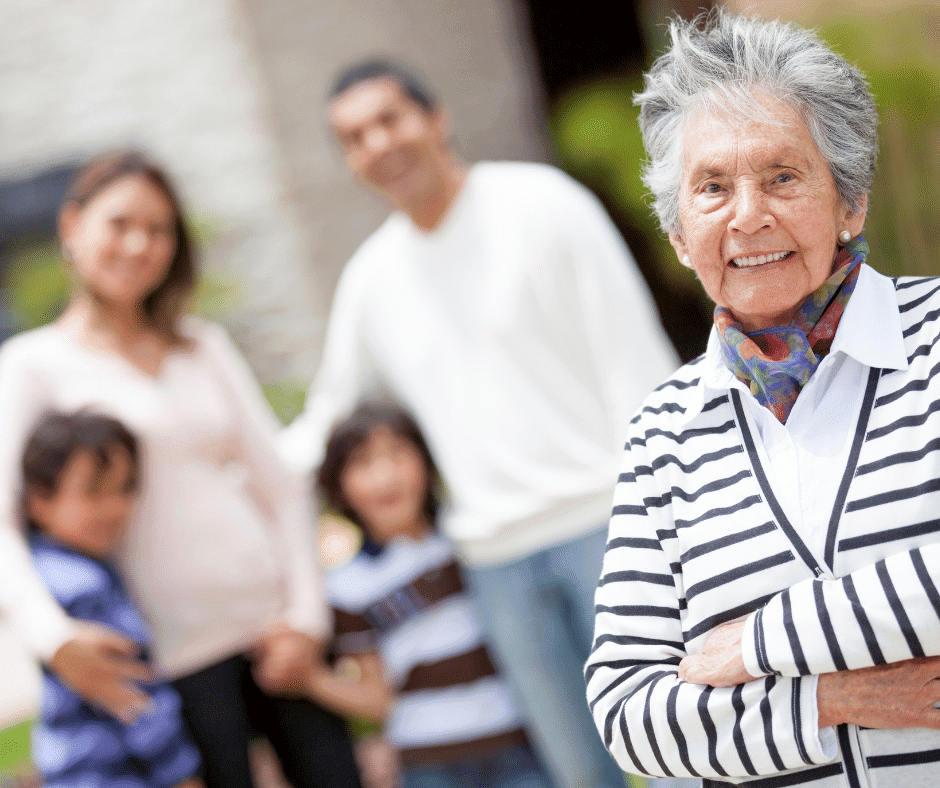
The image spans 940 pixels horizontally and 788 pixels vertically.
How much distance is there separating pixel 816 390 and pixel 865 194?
0.27m

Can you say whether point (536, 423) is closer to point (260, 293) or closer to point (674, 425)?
point (674, 425)

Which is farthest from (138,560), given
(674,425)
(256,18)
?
(256,18)

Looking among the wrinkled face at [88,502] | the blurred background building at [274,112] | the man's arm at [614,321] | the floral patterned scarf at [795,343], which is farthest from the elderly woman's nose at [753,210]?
the blurred background building at [274,112]

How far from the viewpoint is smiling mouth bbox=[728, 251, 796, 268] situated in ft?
4.30

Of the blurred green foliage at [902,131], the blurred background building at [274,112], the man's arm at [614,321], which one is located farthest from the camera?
the blurred background building at [274,112]

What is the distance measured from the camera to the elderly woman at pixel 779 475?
47.1 inches

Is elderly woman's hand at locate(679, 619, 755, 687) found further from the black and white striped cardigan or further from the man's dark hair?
the man's dark hair

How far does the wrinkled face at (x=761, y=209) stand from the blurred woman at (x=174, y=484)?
5.08 ft

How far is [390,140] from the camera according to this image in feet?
8.32

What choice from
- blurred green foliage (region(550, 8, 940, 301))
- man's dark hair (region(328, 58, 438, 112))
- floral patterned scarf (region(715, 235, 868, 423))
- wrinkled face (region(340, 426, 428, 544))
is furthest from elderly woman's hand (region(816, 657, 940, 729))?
blurred green foliage (region(550, 8, 940, 301))

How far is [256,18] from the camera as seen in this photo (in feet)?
19.2

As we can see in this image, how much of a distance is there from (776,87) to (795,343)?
1.07 ft

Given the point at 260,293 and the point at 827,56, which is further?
the point at 260,293

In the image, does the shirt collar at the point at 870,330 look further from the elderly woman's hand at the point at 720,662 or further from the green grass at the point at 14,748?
the green grass at the point at 14,748
